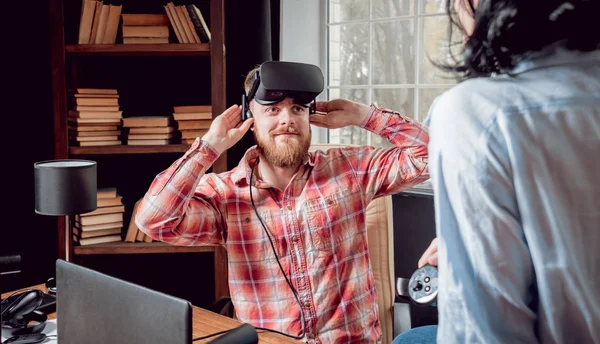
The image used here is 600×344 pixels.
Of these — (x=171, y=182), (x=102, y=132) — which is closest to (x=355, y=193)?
(x=171, y=182)

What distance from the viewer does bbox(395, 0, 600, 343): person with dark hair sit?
24.5 inches

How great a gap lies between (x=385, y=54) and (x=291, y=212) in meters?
1.44

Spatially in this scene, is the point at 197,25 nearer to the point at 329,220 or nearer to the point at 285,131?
the point at 285,131

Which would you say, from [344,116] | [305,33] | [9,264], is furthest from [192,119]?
[9,264]

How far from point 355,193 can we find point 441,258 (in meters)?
1.35

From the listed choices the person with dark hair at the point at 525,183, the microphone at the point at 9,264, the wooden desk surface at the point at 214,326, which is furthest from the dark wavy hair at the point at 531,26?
the wooden desk surface at the point at 214,326

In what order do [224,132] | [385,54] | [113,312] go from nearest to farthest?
[113,312], [224,132], [385,54]

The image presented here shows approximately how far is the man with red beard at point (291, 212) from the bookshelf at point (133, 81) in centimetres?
61

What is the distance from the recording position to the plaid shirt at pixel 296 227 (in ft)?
6.21

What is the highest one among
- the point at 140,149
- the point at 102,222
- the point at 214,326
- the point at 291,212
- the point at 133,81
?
the point at 133,81

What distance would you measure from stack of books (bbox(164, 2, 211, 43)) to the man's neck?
887 millimetres

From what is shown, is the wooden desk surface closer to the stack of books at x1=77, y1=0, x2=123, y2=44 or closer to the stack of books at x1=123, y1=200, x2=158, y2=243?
A: the stack of books at x1=123, y1=200, x2=158, y2=243

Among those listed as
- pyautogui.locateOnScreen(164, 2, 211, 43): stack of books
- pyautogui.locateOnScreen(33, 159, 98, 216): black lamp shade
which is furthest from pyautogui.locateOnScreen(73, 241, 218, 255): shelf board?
pyautogui.locateOnScreen(164, 2, 211, 43): stack of books

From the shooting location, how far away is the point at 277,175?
81.0 inches
